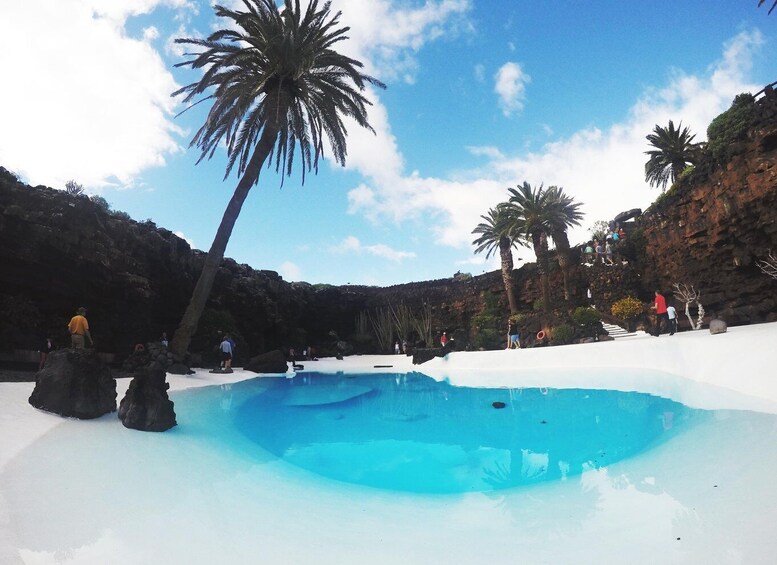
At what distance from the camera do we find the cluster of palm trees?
83.5 feet

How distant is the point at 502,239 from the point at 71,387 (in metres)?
27.2

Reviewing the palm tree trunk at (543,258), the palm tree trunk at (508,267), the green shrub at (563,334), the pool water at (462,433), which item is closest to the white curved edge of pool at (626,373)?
the pool water at (462,433)

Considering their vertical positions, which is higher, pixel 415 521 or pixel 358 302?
pixel 358 302

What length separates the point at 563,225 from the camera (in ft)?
86.1

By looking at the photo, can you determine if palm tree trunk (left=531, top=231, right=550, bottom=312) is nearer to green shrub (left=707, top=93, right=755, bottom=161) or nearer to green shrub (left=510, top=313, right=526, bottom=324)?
green shrub (left=510, top=313, right=526, bottom=324)

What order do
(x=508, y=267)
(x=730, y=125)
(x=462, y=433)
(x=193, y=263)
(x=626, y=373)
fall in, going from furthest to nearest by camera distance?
(x=508, y=267) < (x=193, y=263) < (x=730, y=125) < (x=626, y=373) < (x=462, y=433)

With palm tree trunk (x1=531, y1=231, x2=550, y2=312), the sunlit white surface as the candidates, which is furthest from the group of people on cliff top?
the sunlit white surface

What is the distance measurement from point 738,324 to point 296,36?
20.5 m

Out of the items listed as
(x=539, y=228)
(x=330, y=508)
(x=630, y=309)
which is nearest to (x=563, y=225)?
(x=539, y=228)

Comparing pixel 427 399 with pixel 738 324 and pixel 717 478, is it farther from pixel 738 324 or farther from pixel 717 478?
pixel 738 324

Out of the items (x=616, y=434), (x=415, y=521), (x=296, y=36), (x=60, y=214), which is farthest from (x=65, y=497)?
(x=296, y=36)

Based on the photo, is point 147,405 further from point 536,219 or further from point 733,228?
point 536,219

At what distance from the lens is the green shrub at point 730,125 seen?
580 inches

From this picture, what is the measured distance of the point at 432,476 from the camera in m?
5.22
